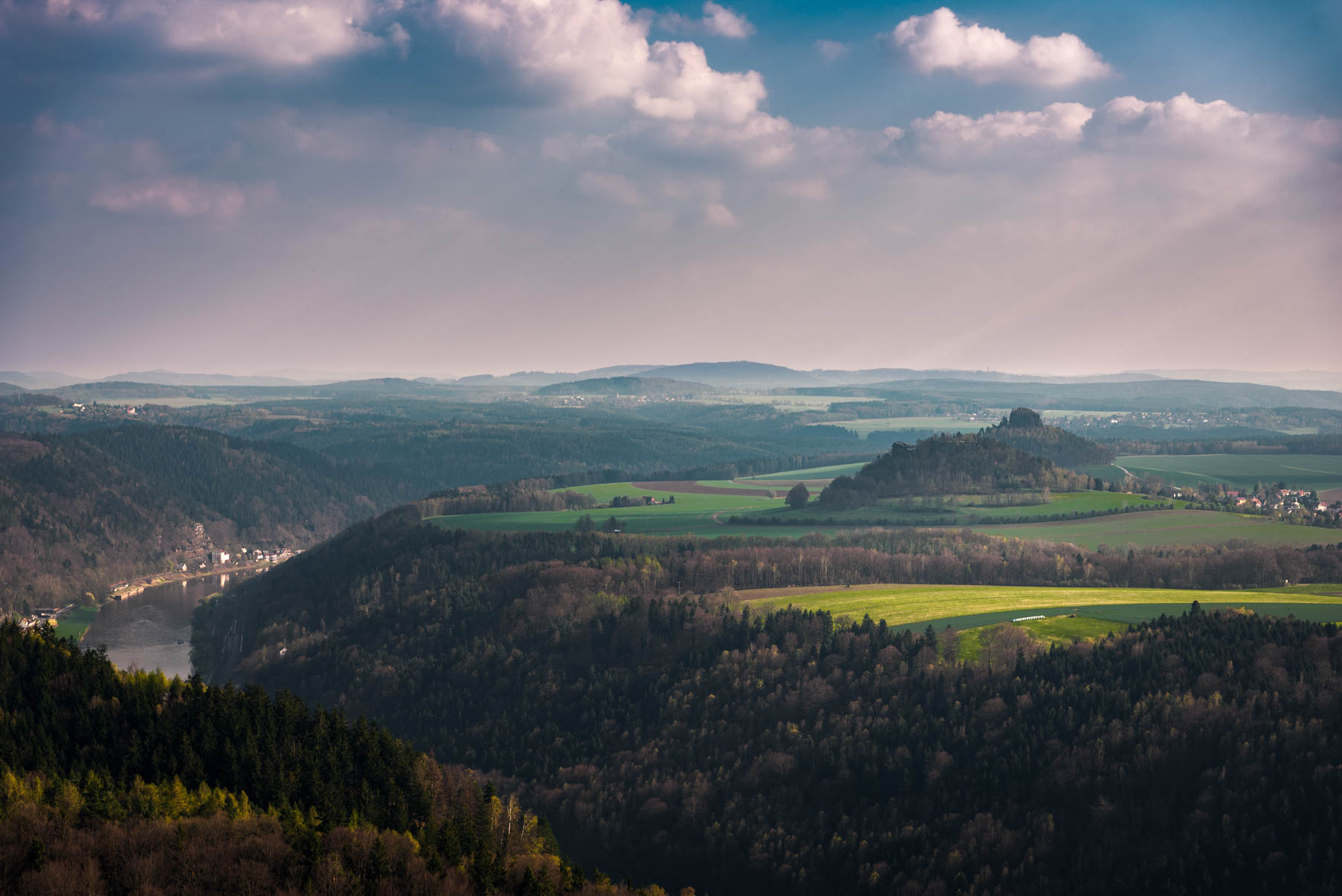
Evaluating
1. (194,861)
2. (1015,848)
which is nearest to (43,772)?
(194,861)

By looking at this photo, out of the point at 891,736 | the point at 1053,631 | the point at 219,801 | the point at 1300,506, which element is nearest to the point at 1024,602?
the point at 1053,631

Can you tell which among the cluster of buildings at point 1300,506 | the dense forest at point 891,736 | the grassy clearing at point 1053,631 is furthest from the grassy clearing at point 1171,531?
the grassy clearing at point 1053,631

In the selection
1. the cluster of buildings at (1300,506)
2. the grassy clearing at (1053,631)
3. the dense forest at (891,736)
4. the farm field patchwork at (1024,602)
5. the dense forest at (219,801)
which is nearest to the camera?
the dense forest at (219,801)

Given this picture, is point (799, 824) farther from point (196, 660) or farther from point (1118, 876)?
point (196, 660)

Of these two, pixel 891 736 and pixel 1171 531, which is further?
pixel 1171 531

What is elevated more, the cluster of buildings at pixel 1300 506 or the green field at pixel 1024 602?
the cluster of buildings at pixel 1300 506

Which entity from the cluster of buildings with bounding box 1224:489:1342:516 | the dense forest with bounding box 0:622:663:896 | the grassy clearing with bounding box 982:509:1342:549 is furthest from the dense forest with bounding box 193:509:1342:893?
the cluster of buildings with bounding box 1224:489:1342:516

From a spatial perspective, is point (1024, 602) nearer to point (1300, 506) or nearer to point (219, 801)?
point (219, 801)

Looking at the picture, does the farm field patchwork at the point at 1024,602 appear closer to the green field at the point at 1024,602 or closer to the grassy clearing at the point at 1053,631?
the green field at the point at 1024,602
